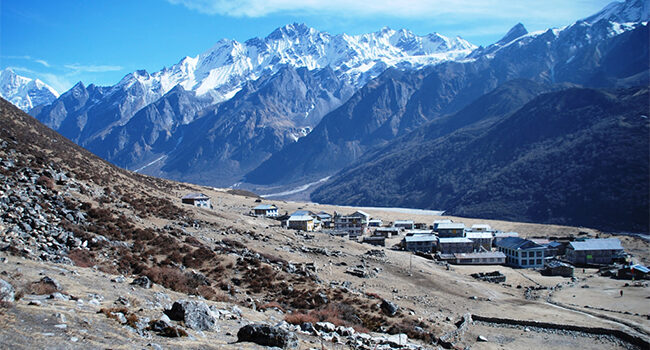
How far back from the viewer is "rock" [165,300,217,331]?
45.0 ft

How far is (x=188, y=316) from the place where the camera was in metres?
13.8

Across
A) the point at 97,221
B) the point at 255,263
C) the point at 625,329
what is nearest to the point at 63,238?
the point at 97,221

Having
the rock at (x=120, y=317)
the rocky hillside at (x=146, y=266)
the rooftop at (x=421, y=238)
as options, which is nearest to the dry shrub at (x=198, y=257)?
the rocky hillside at (x=146, y=266)

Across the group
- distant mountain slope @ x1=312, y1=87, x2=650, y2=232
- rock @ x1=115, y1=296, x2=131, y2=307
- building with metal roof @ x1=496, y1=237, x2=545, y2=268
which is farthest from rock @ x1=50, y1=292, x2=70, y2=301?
distant mountain slope @ x1=312, y1=87, x2=650, y2=232

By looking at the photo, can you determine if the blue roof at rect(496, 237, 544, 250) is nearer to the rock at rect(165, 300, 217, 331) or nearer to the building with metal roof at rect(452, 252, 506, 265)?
the building with metal roof at rect(452, 252, 506, 265)

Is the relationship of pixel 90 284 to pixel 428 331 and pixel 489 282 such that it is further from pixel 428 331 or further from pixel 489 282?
pixel 489 282

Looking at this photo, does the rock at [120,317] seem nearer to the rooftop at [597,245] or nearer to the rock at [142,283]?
the rock at [142,283]

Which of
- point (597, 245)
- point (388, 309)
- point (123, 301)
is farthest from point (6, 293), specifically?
point (597, 245)

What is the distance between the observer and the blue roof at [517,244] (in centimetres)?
6738

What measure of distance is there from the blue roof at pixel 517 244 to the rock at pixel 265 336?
62.1 m

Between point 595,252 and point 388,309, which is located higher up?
point 388,309

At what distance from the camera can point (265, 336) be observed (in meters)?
13.4

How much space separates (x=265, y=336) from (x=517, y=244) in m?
63.6

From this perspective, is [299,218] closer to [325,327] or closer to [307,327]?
[325,327]
